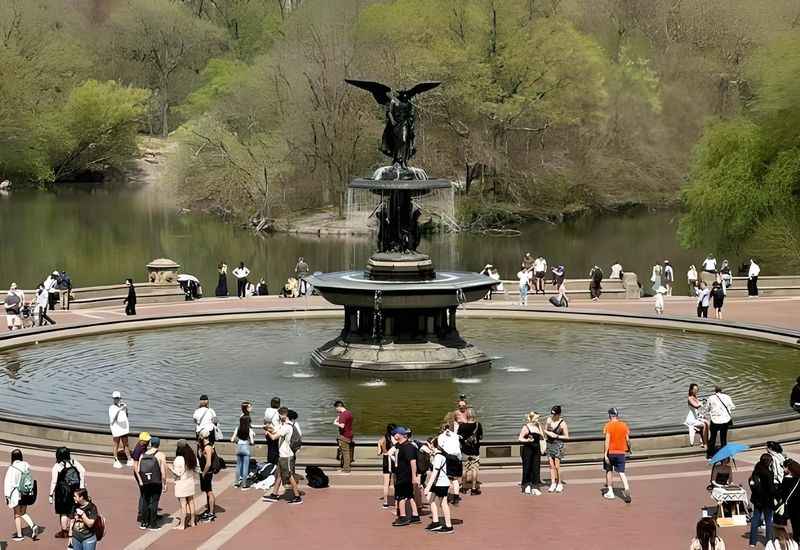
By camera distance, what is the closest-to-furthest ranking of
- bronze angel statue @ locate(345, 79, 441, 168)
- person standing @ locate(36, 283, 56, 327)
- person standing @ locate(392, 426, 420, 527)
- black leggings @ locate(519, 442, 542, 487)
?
person standing @ locate(392, 426, 420, 527)
black leggings @ locate(519, 442, 542, 487)
bronze angel statue @ locate(345, 79, 441, 168)
person standing @ locate(36, 283, 56, 327)

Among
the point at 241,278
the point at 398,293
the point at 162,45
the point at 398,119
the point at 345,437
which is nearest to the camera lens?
the point at 345,437

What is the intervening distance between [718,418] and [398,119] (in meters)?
13.2

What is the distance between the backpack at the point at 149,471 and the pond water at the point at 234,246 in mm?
44331

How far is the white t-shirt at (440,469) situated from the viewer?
20.1 m

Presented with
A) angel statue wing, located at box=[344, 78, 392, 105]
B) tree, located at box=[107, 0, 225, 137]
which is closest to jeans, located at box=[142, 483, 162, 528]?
angel statue wing, located at box=[344, 78, 392, 105]

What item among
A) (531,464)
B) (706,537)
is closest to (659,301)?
(531,464)

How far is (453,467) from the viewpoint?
21266 mm

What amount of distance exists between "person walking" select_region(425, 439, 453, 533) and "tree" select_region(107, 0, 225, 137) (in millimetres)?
143320

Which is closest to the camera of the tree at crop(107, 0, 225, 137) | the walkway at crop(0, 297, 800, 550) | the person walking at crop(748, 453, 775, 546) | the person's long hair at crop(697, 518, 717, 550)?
the person's long hair at crop(697, 518, 717, 550)

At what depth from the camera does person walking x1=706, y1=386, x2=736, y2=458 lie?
24.5 m

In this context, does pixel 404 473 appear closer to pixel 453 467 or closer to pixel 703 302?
pixel 453 467

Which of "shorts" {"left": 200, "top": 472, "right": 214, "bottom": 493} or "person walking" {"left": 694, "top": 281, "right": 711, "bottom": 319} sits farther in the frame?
"person walking" {"left": 694, "top": 281, "right": 711, "bottom": 319}

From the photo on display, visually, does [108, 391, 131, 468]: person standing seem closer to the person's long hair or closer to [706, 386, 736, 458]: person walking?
[706, 386, 736, 458]: person walking

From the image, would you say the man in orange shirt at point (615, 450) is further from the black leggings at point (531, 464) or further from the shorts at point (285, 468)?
the shorts at point (285, 468)
